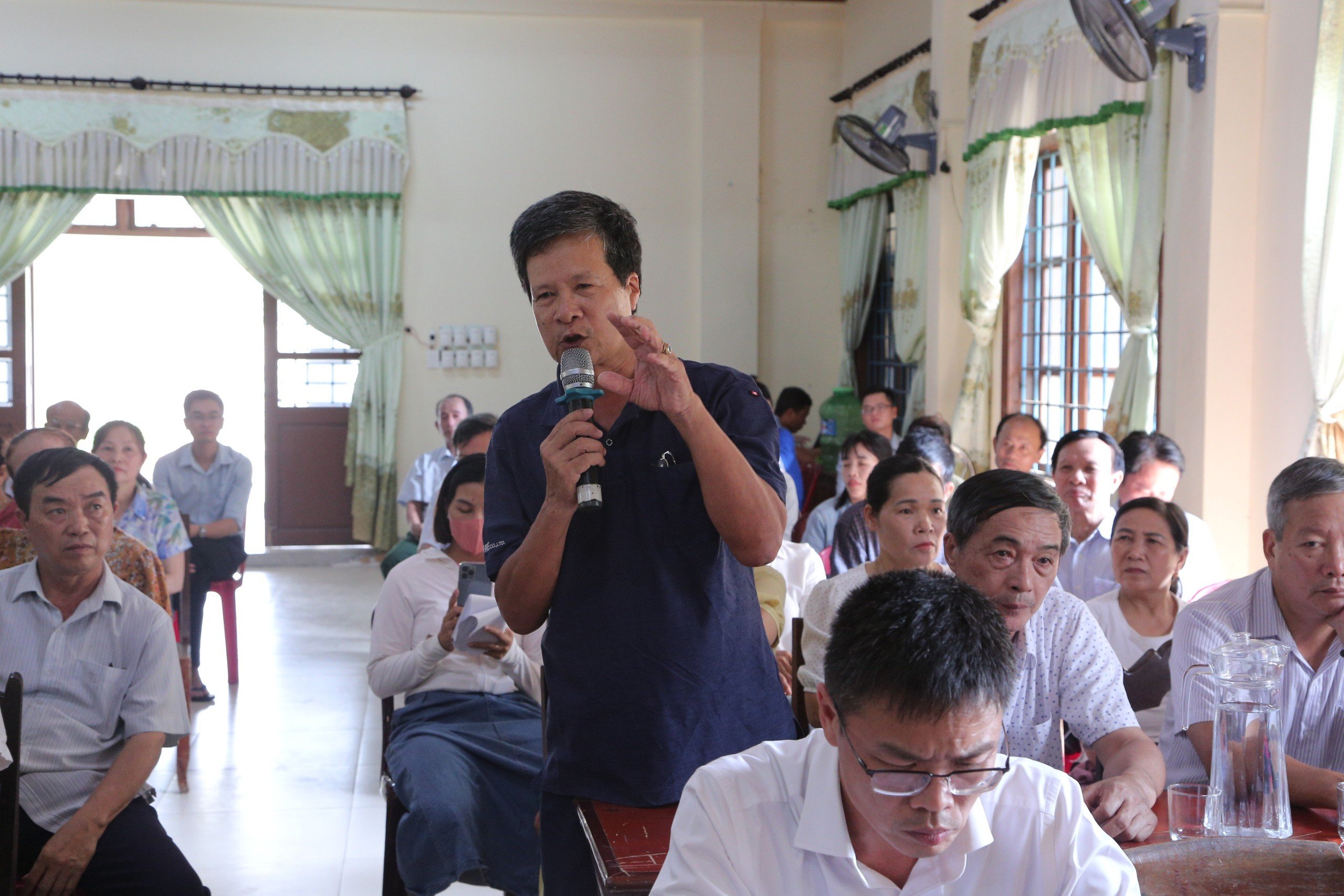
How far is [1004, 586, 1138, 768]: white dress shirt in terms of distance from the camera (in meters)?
2.12

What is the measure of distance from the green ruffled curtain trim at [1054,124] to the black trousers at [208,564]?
406 centimetres

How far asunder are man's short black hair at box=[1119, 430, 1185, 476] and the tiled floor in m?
2.50

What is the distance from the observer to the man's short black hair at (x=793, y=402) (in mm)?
8461

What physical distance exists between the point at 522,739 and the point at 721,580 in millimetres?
1309

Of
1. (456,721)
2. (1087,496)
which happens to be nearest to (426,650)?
(456,721)

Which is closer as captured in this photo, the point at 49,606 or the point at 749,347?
the point at 49,606

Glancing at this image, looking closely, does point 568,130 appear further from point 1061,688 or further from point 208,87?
point 1061,688

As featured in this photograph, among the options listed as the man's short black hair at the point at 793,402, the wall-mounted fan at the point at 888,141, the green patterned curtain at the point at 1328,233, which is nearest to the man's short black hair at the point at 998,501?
the green patterned curtain at the point at 1328,233

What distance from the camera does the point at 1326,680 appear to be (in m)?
2.12

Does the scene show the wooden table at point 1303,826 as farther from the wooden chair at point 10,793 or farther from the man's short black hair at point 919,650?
the wooden chair at point 10,793

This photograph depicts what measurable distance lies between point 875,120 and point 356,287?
12.0 ft

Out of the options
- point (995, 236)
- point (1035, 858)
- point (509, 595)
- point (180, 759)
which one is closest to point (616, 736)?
point (509, 595)

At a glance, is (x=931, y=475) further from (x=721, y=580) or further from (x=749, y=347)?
(x=749, y=347)

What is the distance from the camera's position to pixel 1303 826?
1.84 m
